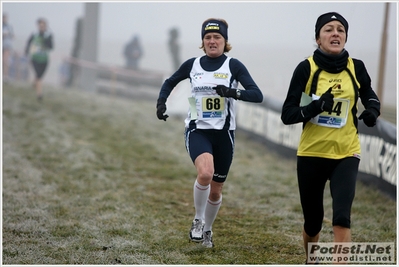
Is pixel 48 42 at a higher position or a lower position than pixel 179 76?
higher

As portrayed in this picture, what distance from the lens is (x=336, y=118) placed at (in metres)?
4.27

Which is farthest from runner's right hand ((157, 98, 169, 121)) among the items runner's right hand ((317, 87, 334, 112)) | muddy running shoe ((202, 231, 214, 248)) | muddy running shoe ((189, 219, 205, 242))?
runner's right hand ((317, 87, 334, 112))

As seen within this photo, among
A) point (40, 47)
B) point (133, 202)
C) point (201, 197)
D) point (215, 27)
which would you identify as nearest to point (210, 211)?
point (201, 197)

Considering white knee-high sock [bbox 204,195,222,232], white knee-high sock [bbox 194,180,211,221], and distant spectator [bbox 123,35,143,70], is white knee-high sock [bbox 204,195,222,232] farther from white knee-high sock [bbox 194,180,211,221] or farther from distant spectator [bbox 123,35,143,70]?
distant spectator [bbox 123,35,143,70]

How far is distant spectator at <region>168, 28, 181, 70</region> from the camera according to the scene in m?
23.1

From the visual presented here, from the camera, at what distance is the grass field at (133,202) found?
5445mm

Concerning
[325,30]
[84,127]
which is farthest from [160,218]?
[84,127]

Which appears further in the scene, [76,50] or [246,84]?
[76,50]

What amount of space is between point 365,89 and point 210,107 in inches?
56.2

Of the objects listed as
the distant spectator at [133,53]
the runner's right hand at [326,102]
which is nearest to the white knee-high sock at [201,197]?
the runner's right hand at [326,102]

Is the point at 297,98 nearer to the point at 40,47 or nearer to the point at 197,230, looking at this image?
the point at 197,230

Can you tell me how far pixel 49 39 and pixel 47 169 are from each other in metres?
6.81

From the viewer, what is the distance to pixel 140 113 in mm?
16781

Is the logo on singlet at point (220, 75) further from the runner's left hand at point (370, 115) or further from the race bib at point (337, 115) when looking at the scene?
the runner's left hand at point (370, 115)
